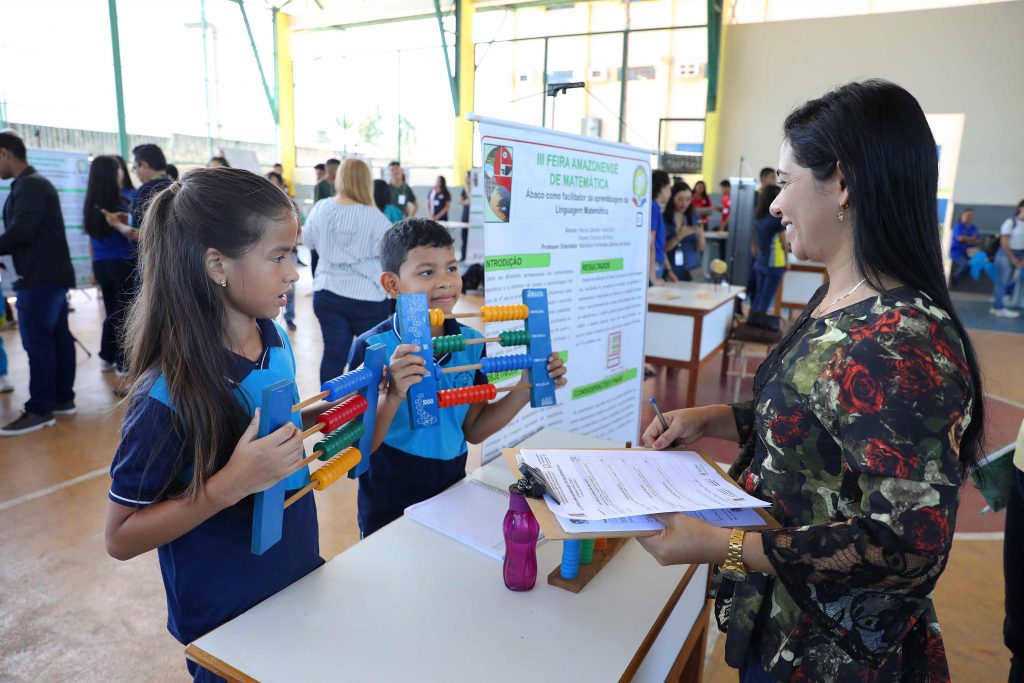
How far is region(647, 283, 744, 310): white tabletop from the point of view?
414cm

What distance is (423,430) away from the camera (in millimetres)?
1628

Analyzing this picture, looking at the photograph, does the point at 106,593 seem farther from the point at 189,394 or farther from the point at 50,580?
the point at 189,394

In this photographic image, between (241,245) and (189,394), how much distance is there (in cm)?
27

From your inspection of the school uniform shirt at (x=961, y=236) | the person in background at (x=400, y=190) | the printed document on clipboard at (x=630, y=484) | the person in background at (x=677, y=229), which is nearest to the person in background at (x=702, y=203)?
the person in background at (x=677, y=229)

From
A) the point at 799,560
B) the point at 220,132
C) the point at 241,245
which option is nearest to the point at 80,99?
the point at 220,132

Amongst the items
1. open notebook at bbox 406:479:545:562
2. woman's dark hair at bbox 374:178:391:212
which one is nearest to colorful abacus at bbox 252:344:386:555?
open notebook at bbox 406:479:545:562

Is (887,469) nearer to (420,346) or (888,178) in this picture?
(888,178)

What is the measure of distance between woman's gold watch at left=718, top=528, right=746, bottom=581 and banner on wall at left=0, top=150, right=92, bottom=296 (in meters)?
5.90

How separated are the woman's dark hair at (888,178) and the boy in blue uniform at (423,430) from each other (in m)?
0.86

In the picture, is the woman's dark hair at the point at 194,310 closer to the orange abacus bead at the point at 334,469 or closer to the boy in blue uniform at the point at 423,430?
the orange abacus bead at the point at 334,469

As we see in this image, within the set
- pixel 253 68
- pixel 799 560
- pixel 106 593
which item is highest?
pixel 253 68

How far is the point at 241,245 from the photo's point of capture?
1088mm

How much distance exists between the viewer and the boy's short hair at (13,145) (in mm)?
3480

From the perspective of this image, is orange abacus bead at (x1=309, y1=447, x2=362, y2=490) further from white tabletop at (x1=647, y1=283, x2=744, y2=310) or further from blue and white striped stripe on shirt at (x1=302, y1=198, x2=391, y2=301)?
white tabletop at (x1=647, y1=283, x2=744, y2=310)
